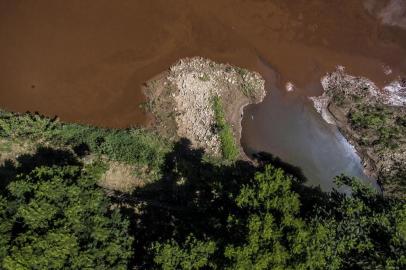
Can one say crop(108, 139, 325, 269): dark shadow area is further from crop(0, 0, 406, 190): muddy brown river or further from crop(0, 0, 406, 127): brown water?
crop(0, 0, 406, 127): brown water

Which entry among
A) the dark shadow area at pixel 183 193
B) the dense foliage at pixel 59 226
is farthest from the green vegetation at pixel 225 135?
the dense foliage at pixel 59 226

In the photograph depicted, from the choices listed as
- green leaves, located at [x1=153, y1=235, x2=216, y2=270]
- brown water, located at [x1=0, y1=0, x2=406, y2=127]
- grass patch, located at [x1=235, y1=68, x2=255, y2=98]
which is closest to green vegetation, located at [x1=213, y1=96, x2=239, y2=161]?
grass patch, located at [x1=235, y1=68, x2=255, y2=98]

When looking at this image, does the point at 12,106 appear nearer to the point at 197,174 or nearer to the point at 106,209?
the point at 106,209

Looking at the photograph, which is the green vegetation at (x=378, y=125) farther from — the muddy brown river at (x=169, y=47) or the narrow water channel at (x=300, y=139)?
the muddy brown river at (x=169, y=47)

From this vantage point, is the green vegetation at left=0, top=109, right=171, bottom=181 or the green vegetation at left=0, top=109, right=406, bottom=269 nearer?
the green vegetation at left=0, top=109, right=406, bottom=269

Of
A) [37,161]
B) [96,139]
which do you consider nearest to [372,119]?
[96,139]

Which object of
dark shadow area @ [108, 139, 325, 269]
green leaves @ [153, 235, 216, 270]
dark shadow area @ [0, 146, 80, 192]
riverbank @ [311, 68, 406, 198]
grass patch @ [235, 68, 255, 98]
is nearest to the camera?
green leaves @ [153, 235, 216, 270]

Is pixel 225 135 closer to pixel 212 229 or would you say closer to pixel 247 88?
pixel 247 88
